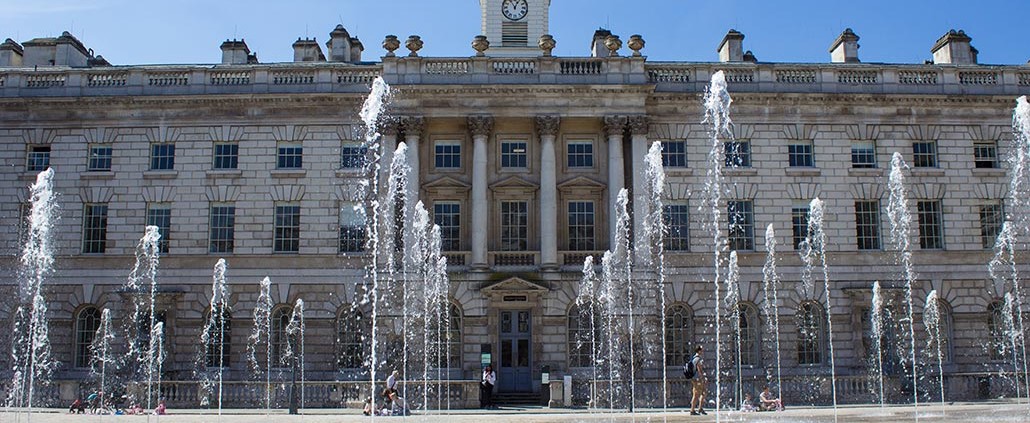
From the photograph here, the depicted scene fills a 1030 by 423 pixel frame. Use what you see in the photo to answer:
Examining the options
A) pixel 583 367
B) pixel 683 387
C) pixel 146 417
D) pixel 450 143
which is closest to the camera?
pixel 146 417

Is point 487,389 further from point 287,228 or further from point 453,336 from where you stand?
point 287,228

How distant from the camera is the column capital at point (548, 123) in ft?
106

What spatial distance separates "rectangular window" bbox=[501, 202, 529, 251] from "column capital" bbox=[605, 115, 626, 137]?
3916 mm

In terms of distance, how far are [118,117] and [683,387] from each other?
21.4 m

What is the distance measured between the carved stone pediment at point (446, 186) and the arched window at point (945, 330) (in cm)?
1662

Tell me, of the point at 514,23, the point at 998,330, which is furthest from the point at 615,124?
the point at 998,330

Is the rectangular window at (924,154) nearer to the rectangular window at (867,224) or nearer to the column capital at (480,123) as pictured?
the rectangular window at (867,224)

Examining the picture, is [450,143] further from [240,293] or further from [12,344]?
[12,344]

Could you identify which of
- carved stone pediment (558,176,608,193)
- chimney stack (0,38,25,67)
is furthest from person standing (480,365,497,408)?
chimney stack (0,38,25,67)

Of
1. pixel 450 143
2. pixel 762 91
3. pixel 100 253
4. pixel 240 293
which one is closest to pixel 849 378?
pixel 762 91

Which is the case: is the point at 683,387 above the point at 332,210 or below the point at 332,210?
below

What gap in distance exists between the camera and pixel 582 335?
Answer: 31453 millimetres

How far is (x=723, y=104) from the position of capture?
3231 cm

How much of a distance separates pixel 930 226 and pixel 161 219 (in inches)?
1048
